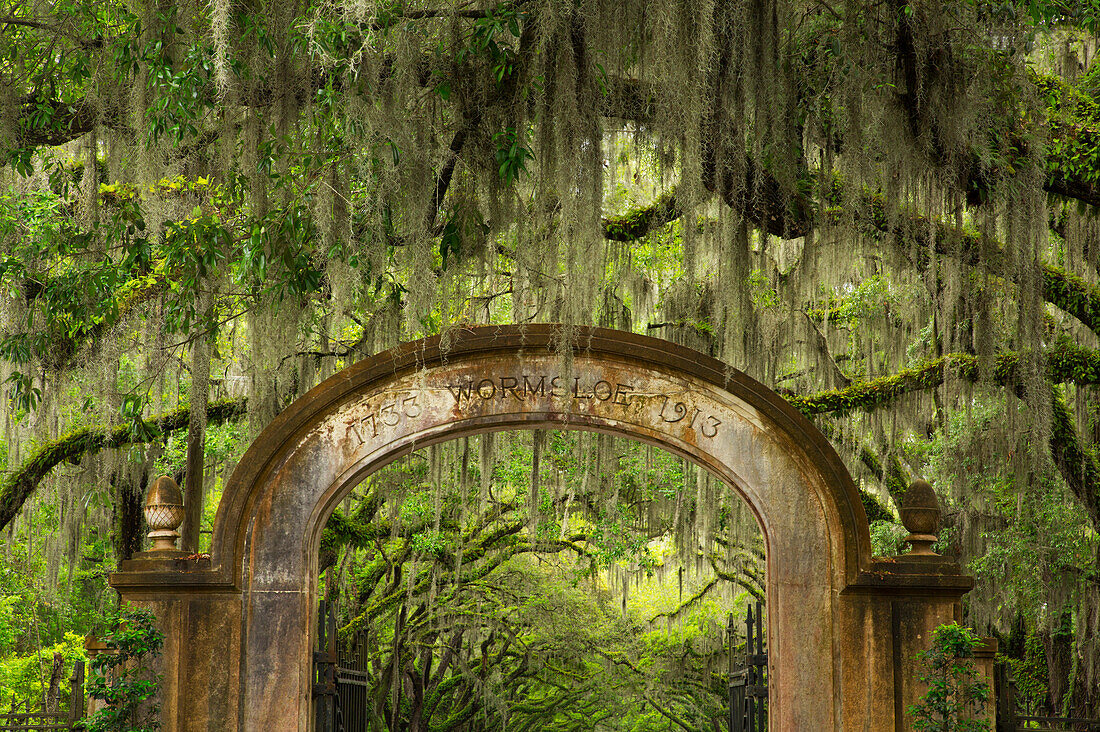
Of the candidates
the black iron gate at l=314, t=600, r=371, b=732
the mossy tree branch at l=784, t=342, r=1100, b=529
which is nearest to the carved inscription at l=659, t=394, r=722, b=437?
the mossy tree branch at l=784, t=342, r=1100, b=529

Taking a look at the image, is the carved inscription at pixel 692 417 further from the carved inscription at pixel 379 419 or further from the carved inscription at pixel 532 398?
the carved inscription at pixel 379 419

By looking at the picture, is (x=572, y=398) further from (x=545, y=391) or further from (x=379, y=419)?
(x=379, y=419)

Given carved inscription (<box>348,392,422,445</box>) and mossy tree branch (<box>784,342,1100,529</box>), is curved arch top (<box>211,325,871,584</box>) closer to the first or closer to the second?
carved inscription (<box>348,392,422,445</box>)

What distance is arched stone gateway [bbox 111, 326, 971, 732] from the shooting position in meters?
6.49

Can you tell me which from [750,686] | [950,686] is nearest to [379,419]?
[750,686]

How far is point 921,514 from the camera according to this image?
6.61 meters

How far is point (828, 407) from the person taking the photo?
10.6 metres

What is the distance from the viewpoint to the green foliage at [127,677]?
20.0ft

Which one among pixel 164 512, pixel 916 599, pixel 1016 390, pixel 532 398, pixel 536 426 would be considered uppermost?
pixel 1016 390

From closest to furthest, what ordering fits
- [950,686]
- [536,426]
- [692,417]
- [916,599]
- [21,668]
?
[950,686] → [916,599] → [692,417] → [536,426] → [21,668]

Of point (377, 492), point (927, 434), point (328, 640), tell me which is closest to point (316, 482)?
point (328, 640)

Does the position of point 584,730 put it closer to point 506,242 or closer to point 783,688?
point 506,242

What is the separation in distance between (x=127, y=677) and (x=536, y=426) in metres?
2.81

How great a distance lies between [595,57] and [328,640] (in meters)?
4.08
